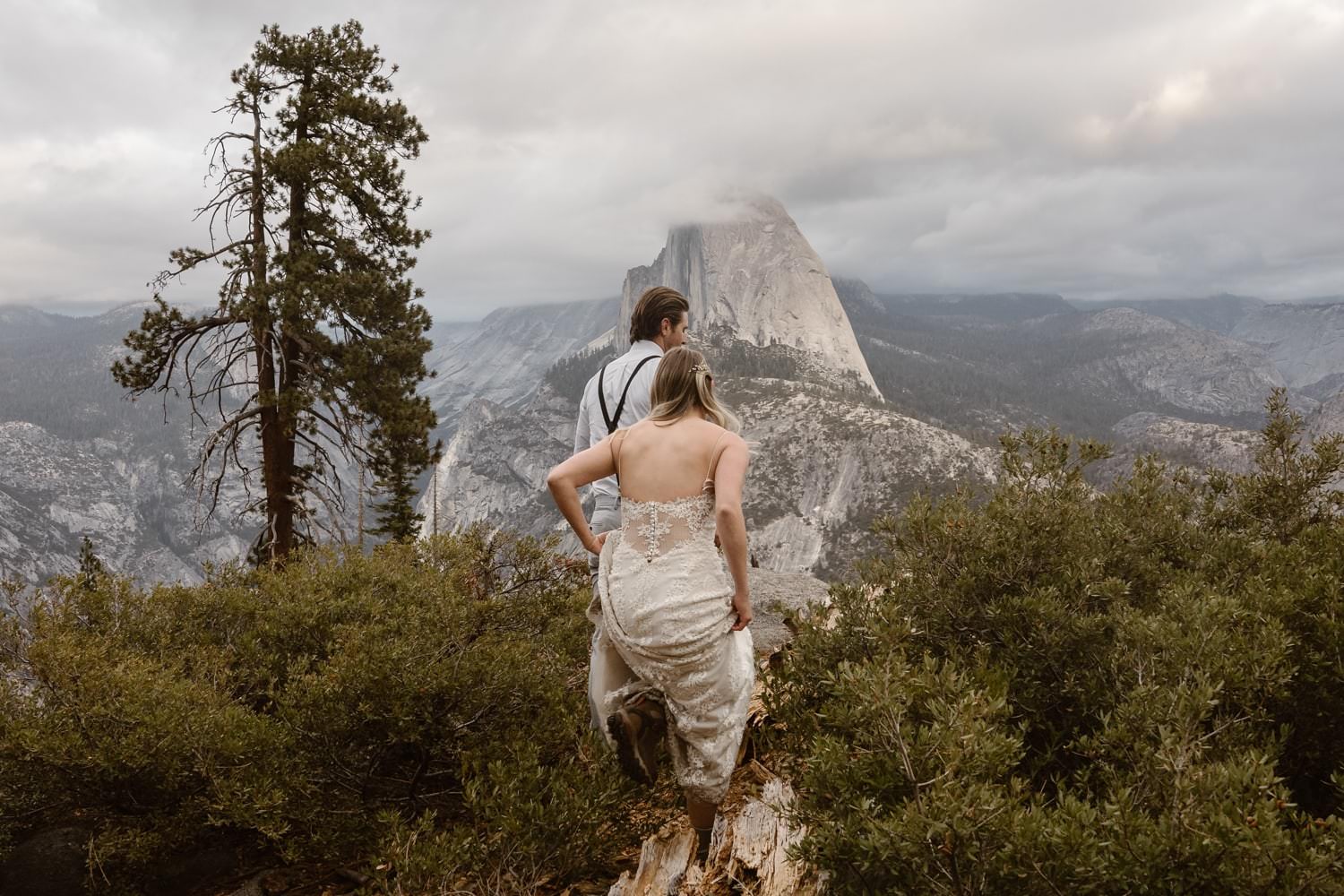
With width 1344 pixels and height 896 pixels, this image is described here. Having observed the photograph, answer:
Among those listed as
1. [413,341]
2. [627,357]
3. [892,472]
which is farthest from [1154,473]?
[892,472]

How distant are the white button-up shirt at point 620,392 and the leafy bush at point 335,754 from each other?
4.68 feet

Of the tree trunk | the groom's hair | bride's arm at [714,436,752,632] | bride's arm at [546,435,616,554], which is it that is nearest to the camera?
bride's arm at [714,436,752,632]

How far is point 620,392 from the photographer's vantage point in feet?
15.9

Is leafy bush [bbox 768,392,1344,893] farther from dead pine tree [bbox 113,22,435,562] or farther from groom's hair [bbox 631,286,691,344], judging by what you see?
dead pine tree [bbox 113,22,435,562]

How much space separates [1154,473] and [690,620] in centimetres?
553

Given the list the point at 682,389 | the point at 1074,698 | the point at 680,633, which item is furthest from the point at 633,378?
the point at 1074,698

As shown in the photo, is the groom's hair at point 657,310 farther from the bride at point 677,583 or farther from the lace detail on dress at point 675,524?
the lace detail on dress at point 675,524

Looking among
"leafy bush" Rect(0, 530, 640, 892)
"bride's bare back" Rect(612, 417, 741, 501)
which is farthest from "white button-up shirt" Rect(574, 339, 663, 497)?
"leafy bush" Rect(0, 530, 640, 892)

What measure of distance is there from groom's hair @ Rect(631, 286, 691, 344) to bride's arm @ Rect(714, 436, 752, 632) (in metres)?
1.22

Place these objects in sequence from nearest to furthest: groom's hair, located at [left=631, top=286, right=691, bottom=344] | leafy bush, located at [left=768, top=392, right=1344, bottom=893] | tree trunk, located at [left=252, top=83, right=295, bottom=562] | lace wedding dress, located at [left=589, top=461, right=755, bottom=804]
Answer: leafy bush, located at [left=768, top=392, right=1344, bottom=893], lace wedding dress, located at [left=589, top=461, right=755, bottom=804], groom's hair, located at [left=631, top=286, right=691, bottom=344], tree trunk, located at [left=252, top=83, right=295, bottom=562]

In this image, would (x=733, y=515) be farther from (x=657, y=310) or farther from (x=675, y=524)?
(x=657, y=310)

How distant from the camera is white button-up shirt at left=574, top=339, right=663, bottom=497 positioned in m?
4.79

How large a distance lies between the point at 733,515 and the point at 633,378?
1479 mm

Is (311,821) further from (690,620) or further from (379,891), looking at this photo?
(690,620)
